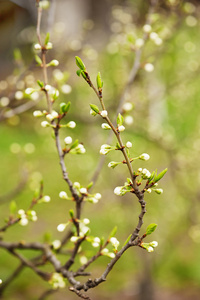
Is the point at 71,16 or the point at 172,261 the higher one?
the point at 71,16

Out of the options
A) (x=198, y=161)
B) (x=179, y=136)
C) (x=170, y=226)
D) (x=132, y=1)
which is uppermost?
(x=132, y=1)

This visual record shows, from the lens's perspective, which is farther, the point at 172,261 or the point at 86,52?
the point at 172,261

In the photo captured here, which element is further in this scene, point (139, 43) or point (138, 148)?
point (138, 148)

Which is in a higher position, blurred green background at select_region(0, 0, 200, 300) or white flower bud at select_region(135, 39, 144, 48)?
blurred green background at select_region(0, 0, 200, 300)

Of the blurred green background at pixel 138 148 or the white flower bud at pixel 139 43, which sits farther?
the blurred green background at pixel 138 148

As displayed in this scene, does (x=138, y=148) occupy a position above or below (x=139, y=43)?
above

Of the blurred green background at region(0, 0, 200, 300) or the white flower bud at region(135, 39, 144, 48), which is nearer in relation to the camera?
the white flower bud at region(135, 39, 144, 48)

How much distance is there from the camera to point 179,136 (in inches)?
221

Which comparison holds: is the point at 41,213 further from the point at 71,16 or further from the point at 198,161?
the point at 71,16

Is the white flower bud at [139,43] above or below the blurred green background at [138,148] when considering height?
below

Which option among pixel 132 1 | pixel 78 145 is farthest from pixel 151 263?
pixel 132 1

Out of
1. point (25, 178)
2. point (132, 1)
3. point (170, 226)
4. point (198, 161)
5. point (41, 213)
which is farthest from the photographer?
point (41, 213)

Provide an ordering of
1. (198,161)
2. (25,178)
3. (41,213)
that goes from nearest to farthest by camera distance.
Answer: (25,178) → (198,161) → (41,213)

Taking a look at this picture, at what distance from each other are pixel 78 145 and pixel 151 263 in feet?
10.7
